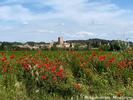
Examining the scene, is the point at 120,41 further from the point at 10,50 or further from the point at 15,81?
the point at 15,81

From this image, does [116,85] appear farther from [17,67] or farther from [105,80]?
[17,67]

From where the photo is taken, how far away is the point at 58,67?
42.0 feet

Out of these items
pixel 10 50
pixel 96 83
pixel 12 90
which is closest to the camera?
pixel 12 90

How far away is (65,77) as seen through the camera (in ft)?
39.8

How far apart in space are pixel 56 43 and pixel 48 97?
7.50 meters

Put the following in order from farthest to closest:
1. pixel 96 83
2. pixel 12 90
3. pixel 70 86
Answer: pixel 96 83
pixel 70 86
pixel 12 90

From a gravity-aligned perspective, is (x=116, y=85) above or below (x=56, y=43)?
below

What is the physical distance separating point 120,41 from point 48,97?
24.3 ft

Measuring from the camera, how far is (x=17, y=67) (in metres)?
12.4

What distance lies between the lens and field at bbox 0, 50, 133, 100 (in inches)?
446

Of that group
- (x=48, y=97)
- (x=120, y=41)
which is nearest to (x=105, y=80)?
(x=48, y=97)

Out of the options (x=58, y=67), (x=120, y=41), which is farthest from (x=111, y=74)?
(x=120, y=41)

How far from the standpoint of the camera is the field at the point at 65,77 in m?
11.3

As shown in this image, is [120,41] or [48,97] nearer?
[48,97]
